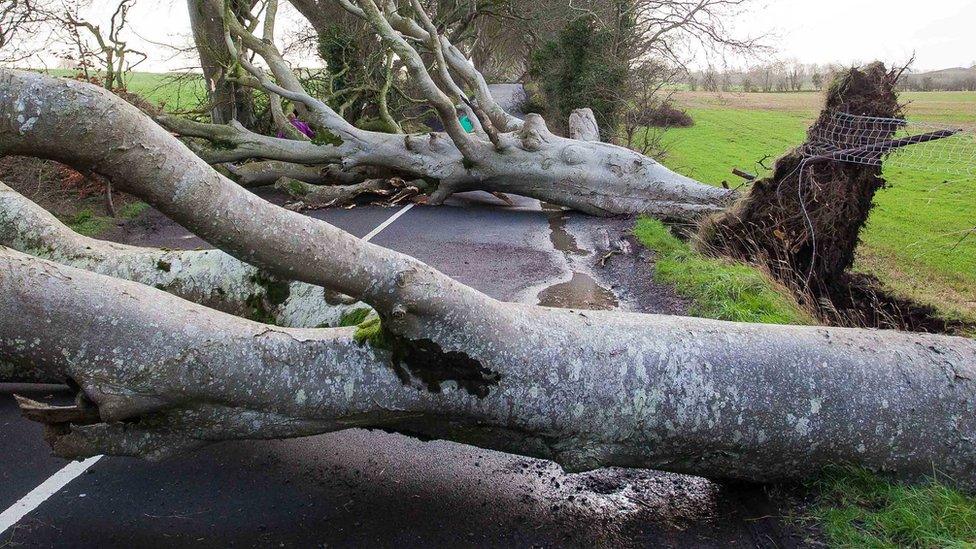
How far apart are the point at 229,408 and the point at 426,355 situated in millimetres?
935

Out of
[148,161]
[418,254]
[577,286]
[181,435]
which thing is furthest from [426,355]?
[418,254]

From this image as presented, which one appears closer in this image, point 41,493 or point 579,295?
point 41,493

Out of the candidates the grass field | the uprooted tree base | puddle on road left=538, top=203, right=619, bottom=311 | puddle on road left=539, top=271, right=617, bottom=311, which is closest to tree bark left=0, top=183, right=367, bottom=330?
puddle on road left=538, top=203, right=619, bottom=311

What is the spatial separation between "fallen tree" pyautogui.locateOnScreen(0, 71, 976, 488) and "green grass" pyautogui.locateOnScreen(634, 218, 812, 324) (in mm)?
2541

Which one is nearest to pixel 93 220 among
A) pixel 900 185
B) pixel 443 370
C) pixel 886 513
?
pixel 443 370

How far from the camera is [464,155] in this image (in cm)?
1229

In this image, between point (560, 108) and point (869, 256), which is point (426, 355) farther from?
point (560, 108)

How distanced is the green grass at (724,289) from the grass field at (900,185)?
1759 millimetres

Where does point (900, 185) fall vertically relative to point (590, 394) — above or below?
below

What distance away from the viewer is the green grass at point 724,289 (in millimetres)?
6500

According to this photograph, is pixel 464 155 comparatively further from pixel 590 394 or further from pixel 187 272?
pixel 590 394

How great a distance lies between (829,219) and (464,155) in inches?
242

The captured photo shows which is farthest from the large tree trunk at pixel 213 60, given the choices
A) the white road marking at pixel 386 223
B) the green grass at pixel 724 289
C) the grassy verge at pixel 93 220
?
the green grass at pixel 724 289

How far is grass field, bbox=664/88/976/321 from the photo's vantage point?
11.0m
